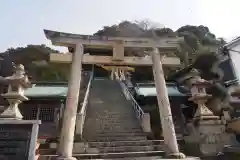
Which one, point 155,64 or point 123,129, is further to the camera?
point 123,129

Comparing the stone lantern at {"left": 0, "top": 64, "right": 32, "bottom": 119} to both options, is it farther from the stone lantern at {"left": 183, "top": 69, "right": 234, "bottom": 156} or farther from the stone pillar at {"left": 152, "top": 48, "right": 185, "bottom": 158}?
the stone lantern at {"left": 183, "top": 69, "right": 234, "bottom": 156}

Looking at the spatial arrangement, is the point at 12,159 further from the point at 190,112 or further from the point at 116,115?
the point at 190,112

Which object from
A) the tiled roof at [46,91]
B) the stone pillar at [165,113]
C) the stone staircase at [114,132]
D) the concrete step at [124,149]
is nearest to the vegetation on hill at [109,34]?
the tiled roof at [46,91]

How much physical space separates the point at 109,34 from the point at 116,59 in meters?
32.0

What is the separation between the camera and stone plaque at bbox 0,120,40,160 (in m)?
5.77

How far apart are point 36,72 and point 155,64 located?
88.7 feet

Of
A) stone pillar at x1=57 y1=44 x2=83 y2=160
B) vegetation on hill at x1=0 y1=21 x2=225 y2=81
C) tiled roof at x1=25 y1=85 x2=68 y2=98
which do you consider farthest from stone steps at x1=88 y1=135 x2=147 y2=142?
vegetation on hill at x1=0 y1=21 x2=225 y2=81

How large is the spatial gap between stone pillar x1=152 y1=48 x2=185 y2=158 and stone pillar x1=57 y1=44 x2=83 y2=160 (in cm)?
308

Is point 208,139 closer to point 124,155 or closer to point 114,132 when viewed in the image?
point 124,155

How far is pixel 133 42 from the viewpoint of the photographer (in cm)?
923

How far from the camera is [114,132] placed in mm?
10312

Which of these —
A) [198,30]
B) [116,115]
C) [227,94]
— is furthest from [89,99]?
[198,30]

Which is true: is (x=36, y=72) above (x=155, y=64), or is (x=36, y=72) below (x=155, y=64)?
above

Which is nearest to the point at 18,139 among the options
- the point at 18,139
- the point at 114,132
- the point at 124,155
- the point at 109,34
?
the point at 18,139
